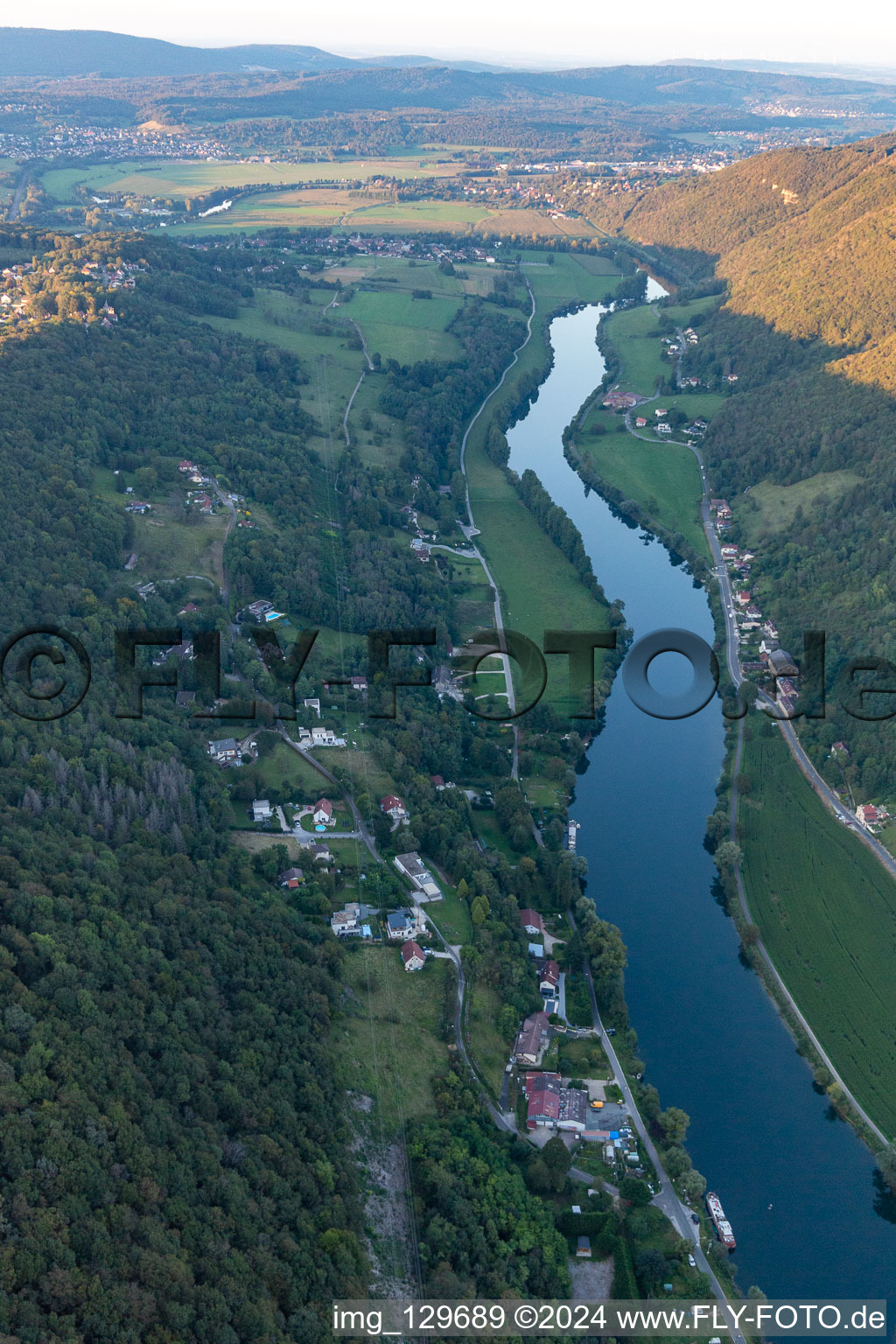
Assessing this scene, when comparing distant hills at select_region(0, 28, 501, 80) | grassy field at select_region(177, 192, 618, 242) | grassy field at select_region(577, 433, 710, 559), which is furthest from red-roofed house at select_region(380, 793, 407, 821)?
distant hills at select_region(0, 28, 501, 80)

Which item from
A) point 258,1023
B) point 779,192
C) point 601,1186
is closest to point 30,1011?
point 258,1023

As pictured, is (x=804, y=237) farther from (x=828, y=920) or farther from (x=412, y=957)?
(x=412, y=957)

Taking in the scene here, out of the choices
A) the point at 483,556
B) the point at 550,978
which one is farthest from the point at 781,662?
the point at 550,978

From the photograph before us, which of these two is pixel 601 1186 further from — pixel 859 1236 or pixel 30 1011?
pixel 30 1011

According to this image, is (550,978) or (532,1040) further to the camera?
(550,978)

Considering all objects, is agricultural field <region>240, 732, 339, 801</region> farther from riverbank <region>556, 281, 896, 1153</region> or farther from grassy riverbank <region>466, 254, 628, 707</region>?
riverbank <region>556, 281, 896, 1153</region>
